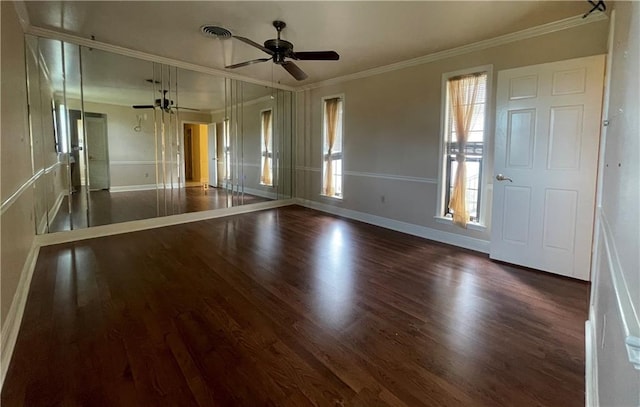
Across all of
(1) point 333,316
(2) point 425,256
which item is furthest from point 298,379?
(2) point 425,256

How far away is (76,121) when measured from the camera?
5.07m

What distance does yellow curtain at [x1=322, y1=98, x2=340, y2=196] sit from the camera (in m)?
6.16

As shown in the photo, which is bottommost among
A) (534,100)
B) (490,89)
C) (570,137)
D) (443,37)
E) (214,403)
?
(214,403)

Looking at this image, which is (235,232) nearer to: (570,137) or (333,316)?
(333,316)

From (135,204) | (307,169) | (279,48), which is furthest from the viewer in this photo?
(307,169)

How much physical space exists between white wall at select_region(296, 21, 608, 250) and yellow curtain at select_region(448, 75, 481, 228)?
174 millimetres

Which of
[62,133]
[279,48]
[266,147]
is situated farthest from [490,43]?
[62,133]

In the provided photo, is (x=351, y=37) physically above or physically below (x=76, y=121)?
above

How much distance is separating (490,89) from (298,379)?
12.8 feet

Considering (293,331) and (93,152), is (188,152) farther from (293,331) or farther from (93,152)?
(293,331)

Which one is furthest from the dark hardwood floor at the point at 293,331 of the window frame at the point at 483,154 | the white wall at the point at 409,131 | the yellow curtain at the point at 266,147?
the yellow curtain at the point at 266,147

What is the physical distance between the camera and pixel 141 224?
4.92 metres

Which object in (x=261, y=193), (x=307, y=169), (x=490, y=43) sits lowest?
(x=261, y=193)

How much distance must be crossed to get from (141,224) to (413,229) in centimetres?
425
